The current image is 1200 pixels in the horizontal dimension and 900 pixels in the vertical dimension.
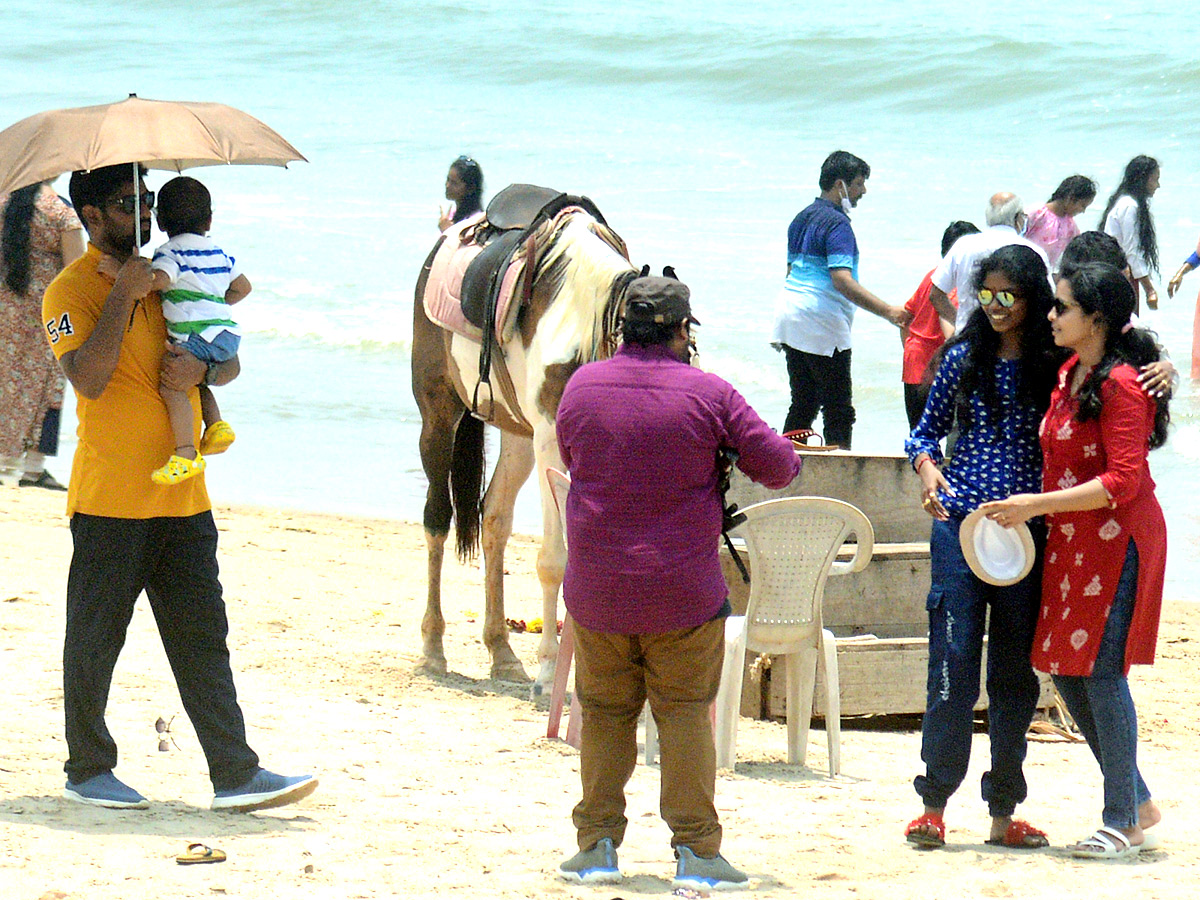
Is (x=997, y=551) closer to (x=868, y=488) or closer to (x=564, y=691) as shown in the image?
(x=564, y=691)

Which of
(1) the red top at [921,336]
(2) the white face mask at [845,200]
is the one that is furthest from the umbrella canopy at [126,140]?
(2) the white face mask at [845,200]

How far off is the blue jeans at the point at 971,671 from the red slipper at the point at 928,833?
4 cm

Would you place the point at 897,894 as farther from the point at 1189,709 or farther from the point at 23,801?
the point at 1189,709

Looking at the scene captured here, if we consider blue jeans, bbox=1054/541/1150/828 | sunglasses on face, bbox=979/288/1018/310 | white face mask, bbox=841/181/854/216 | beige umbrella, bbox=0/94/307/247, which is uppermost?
white face mask, bbox=841/181/854/216

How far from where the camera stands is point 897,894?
440 centimetres

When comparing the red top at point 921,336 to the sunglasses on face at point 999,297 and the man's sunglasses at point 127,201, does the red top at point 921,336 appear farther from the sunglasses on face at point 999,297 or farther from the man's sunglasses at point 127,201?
the man's sunglasses at point 127,201

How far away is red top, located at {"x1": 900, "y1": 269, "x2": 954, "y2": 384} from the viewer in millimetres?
8500

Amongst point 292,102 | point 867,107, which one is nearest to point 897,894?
point 867,107

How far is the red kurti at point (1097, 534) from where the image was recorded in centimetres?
459

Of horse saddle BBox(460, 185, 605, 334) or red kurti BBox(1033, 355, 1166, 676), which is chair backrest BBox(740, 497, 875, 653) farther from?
horse saddle BBox(460, 185, 605, 334)

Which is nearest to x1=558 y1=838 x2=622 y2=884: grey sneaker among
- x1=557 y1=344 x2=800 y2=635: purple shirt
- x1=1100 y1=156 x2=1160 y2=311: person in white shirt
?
x1=557 y1=344 x2=800 y2=635: purple shirt

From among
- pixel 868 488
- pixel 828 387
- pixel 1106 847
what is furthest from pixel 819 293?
pixel 1106 847

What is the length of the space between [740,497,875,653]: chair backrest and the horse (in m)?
0.93

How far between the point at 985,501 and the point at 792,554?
1.14 m
